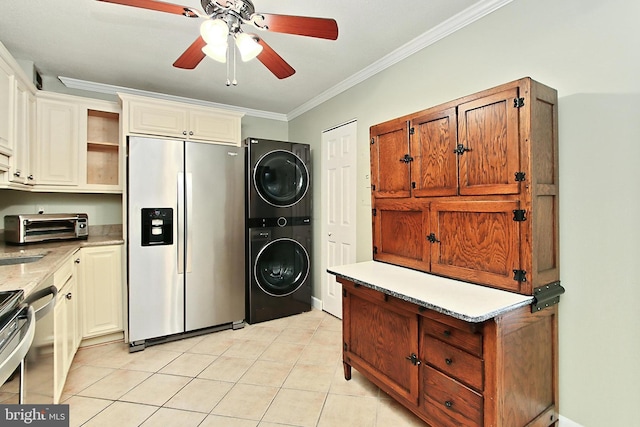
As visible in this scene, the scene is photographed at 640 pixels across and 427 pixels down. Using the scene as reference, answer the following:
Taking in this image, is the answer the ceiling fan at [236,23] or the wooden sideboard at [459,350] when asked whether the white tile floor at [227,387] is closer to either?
the wooden sideboard at [459,350]

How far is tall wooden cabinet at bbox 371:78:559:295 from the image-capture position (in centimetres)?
143

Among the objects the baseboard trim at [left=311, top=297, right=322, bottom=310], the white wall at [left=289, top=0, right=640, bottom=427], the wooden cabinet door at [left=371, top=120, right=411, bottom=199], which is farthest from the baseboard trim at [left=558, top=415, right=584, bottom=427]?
the baseboard trim at [left=311, top=297, right=322, bottom=310]

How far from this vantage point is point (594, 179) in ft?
4.80

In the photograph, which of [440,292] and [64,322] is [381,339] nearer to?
[440,292]

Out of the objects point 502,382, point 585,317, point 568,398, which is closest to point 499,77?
point 585,317

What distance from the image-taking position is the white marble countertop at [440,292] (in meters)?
1.28

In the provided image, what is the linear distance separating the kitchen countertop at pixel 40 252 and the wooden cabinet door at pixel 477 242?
203 cm

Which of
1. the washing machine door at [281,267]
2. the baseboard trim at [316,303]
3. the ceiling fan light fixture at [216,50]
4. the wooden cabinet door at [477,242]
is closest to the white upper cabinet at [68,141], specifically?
the washing machine door at [281,267]

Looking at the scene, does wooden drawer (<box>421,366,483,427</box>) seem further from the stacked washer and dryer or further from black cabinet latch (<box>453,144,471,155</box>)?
the stacked washer and dryer

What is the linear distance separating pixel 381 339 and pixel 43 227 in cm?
288

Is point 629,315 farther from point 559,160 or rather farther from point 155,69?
point 155,69

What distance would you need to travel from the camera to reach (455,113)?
172 centimetres

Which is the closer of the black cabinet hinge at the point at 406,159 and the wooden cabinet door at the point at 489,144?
the wooden cabinet door at the point at 489,144

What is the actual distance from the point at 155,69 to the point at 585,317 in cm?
355
